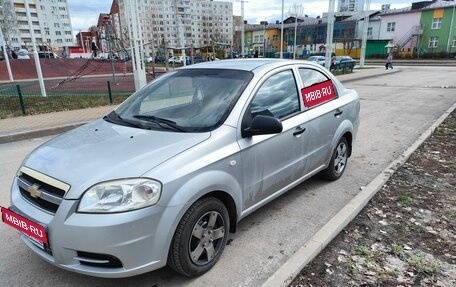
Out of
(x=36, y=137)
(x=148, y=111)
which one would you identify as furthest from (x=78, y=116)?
(x=148, y=111)

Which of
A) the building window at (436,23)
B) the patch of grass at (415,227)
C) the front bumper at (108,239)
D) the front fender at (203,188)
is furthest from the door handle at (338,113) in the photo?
the building window at (436,23)

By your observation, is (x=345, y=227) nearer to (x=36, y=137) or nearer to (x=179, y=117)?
(x=179, y=117)

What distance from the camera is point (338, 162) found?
490cm

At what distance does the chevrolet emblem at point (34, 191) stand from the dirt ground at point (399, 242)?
6.64ft

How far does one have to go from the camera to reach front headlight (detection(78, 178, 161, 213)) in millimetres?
2324

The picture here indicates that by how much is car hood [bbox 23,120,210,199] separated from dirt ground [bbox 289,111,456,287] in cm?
145

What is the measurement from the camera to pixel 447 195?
446 centimetres

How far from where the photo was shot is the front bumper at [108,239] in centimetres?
228

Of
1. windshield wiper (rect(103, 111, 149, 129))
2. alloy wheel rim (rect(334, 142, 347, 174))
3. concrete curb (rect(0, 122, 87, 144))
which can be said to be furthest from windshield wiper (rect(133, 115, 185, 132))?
concrete curb (rect(0, 122, 87, 144))

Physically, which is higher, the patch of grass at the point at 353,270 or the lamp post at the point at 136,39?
the lamp post at the point at 136,39

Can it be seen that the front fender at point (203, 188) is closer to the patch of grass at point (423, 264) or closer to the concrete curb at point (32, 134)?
the patch of grass at point (423, 264)

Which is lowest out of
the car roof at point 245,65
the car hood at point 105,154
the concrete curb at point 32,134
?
the concrete curb at point 32,134

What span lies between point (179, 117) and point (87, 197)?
4.10 ft

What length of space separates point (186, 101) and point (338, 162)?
8.15 feet
